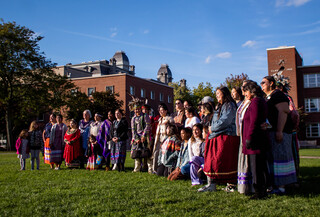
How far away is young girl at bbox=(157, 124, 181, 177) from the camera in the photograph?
28.4 ft

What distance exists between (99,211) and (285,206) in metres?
2.77

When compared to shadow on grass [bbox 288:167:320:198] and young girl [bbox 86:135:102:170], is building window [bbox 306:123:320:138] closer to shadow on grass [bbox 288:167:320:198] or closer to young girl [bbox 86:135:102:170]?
shadow on grass [bbox 288:167:320:198]

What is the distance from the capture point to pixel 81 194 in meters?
6.16

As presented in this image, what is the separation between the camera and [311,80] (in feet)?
144

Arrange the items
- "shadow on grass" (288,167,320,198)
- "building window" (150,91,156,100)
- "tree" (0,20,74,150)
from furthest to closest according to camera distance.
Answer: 1. "building window" (150,91,156,100)
2. "tree" (0,20,74,150)
3. "shadow on grass" (288,167,320,198)

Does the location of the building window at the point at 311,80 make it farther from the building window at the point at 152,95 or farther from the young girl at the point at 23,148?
the young girl at the point at 23,148

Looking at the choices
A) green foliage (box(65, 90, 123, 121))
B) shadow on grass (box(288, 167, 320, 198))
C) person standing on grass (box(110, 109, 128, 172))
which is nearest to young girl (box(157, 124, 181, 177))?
person standing on grass (box(110, 109, 128, 172))

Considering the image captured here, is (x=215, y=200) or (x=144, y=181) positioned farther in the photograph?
(x=144, y=181)

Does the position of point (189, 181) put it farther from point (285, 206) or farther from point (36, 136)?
point (36, 136)

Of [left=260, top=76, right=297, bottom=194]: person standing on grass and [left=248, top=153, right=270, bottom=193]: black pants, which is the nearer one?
[left=248, top=153, right=270, bottom=193]: black pants

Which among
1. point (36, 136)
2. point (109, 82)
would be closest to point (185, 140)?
point (36, 136)

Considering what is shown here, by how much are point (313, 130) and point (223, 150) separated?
1655 inches

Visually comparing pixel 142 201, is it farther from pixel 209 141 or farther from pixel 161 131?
pixel 161 131

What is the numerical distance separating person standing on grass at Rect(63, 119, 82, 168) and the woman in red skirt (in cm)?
642
